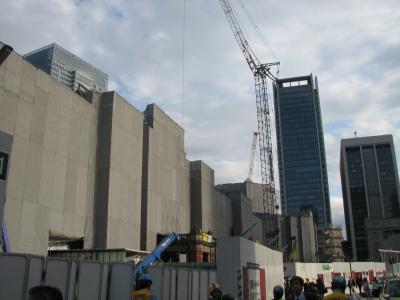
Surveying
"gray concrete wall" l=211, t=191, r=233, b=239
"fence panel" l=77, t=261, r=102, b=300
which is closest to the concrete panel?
"fence panel" l=77, t=261, r=102, b=300

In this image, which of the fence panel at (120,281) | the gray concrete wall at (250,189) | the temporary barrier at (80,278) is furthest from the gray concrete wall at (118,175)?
the gray concrete wall at (250,189)

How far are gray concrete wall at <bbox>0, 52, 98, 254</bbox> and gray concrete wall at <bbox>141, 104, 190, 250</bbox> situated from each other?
33.7ft

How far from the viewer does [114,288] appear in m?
14.3

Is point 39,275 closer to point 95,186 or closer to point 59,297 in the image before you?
point 59,297

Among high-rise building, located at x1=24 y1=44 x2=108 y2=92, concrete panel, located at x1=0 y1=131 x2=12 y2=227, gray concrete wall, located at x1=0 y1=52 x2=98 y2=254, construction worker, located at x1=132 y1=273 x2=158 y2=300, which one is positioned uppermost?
high-rise building, located at x1=24 y1=44 x2=108 y2=92

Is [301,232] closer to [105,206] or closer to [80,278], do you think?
[105,206]

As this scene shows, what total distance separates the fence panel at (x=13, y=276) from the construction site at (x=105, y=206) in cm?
2

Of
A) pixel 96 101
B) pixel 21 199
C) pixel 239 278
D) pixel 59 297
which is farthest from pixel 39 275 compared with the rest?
pixel 96 101

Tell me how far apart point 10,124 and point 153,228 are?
24722 mm

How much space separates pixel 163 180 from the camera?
60.0 m

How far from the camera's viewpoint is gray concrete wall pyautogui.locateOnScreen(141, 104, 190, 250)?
55250 mm

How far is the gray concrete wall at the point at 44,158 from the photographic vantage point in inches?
1409

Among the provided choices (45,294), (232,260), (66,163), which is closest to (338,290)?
(45,294)

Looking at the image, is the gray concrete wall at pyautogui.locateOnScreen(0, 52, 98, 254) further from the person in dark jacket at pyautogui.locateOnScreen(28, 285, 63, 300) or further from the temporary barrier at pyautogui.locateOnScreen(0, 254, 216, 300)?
the person in dark jacket at pyautogui.locateOnScreen(28, 285, 63, 300)
